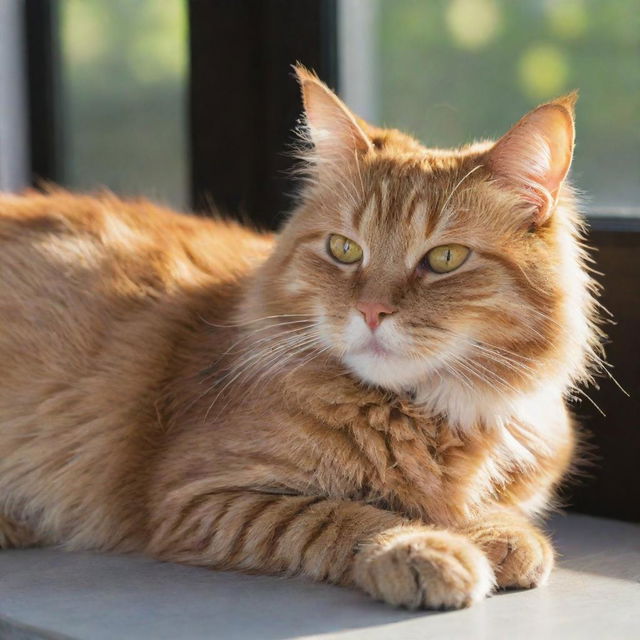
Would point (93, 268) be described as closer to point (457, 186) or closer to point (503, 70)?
point (457, 186)

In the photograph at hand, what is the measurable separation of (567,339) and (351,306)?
1.37ft

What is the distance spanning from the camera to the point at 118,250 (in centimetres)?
242

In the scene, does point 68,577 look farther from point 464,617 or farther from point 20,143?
point 20,143

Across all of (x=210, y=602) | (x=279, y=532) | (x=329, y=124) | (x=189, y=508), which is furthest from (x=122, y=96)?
(x=210, y=602)

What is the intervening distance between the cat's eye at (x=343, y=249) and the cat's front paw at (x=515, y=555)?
0.57m

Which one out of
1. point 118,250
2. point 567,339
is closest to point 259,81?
point 118,250

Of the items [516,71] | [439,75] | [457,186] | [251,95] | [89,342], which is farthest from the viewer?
[251,95]

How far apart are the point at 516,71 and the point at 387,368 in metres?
1.10

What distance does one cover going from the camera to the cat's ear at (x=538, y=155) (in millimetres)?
1898

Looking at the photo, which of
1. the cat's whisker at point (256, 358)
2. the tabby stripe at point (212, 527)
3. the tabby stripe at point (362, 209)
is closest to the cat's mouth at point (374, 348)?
the cat's whisker at point (256, 358)

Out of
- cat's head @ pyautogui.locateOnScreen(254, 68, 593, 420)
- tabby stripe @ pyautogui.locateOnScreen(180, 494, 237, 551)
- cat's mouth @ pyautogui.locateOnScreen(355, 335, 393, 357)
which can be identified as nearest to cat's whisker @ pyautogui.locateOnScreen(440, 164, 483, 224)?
cat's head @ pyautogui.locateOnScreen(254, 68, 593, 420)

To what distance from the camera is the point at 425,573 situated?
67.9 inches

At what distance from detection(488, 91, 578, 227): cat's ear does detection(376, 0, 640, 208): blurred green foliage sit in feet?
1.99

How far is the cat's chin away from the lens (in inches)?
75.4
